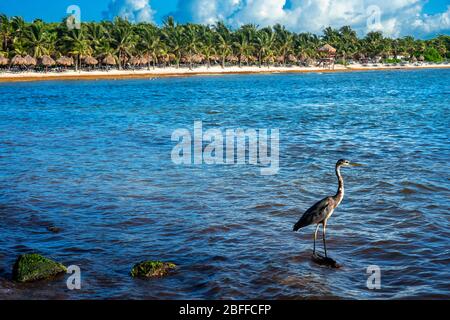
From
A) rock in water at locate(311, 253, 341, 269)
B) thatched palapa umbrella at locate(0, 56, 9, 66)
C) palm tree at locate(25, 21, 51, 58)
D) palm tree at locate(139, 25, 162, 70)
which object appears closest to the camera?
rock in water at locate(311, 253, 341, 269)

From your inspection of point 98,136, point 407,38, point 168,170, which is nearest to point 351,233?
point 168,170

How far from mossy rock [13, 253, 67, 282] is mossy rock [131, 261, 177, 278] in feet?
4.03

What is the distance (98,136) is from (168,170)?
1001 cm

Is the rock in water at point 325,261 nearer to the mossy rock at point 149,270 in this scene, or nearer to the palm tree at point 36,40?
the mossy rock at point 149,270

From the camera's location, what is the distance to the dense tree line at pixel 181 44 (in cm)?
9244

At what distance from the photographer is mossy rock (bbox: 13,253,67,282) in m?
8.10

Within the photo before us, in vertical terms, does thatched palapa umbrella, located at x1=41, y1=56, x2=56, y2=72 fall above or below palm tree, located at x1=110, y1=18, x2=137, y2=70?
below

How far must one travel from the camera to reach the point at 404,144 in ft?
71.6

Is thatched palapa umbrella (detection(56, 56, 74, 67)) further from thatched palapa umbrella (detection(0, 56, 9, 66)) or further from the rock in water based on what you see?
the rock in water

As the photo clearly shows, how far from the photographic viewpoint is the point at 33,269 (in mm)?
8133

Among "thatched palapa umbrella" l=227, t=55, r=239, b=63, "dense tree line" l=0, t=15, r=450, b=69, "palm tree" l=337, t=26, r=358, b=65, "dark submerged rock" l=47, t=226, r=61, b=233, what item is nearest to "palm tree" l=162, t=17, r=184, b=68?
"dense tree line" l=0, t=15, r=450, b=69

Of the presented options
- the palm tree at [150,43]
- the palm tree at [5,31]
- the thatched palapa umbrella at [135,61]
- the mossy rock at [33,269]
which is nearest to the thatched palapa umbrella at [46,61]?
the palm tree at [5,31]

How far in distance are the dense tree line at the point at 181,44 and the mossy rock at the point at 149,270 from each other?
86.9 m

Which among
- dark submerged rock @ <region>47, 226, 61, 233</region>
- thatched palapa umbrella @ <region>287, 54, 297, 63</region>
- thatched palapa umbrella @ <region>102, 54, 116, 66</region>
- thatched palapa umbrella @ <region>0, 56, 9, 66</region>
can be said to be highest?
thatched palapa umbrella @ <region>287, 54, 297, 63</region>
